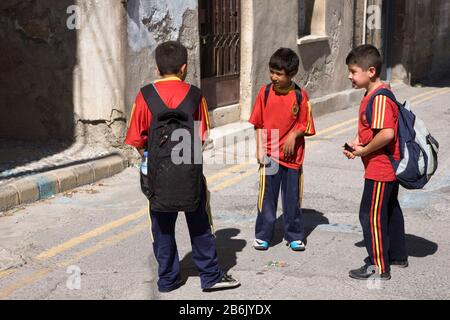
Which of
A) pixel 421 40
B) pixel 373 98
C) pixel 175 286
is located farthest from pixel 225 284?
pixel 421 40

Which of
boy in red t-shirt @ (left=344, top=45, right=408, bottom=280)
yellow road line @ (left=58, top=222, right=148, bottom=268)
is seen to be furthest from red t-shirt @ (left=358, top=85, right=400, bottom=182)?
yellow road line @ (left=58, top=222, right=148, bottom=268)

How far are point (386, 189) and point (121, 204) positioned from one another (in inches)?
117

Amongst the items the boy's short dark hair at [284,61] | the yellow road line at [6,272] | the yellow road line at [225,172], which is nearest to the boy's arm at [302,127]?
the boy's short dark hair at [284,61]

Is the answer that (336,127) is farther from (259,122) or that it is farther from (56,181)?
(259,122)

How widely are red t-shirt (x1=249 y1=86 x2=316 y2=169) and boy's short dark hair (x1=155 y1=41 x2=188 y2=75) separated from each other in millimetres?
1183

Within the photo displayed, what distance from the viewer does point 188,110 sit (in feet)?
14.1

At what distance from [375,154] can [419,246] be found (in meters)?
1.26

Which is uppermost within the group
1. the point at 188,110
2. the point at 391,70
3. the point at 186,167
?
the point at 188,110

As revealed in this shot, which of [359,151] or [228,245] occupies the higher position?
[359,151]

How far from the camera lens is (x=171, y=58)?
4.37 metres

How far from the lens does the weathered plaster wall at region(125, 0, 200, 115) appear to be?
8.30 metres

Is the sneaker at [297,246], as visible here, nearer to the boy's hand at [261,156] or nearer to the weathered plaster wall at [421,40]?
the boy's hand at [261,156]
